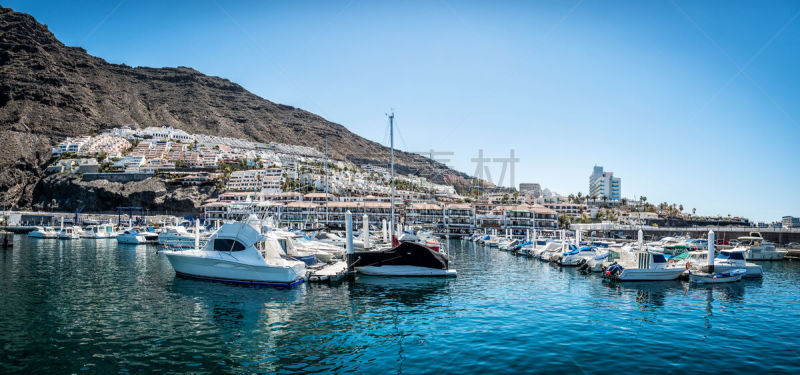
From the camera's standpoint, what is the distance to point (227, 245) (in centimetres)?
2723

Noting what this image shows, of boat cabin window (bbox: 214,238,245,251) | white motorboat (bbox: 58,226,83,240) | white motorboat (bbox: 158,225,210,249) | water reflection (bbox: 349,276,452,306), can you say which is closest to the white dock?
water reflection (bbox: 349,276,452,306)

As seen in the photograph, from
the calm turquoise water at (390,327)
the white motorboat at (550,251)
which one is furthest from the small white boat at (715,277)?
Result: the white motorboat at (550,251)

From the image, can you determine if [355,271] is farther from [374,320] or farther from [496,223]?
[496,223]

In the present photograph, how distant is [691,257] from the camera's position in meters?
39.7

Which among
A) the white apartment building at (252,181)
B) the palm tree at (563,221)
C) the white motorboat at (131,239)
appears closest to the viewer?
the white motorboat at (131,239)

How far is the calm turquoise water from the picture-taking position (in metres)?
13.5

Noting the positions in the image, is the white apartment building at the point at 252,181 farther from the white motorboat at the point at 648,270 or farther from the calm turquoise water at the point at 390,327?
the white motorboat at the point at 648,270

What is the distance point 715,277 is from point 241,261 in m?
33.2

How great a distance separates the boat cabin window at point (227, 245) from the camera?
2688cm

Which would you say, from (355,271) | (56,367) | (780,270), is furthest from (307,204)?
(56,367)

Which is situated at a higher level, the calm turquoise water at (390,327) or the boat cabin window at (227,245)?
the boat cabin window at (227,245)

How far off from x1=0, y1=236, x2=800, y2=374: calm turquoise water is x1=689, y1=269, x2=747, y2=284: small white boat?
1.67 metres

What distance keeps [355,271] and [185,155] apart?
527ft

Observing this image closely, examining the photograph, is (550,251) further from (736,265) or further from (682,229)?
(682,229)
